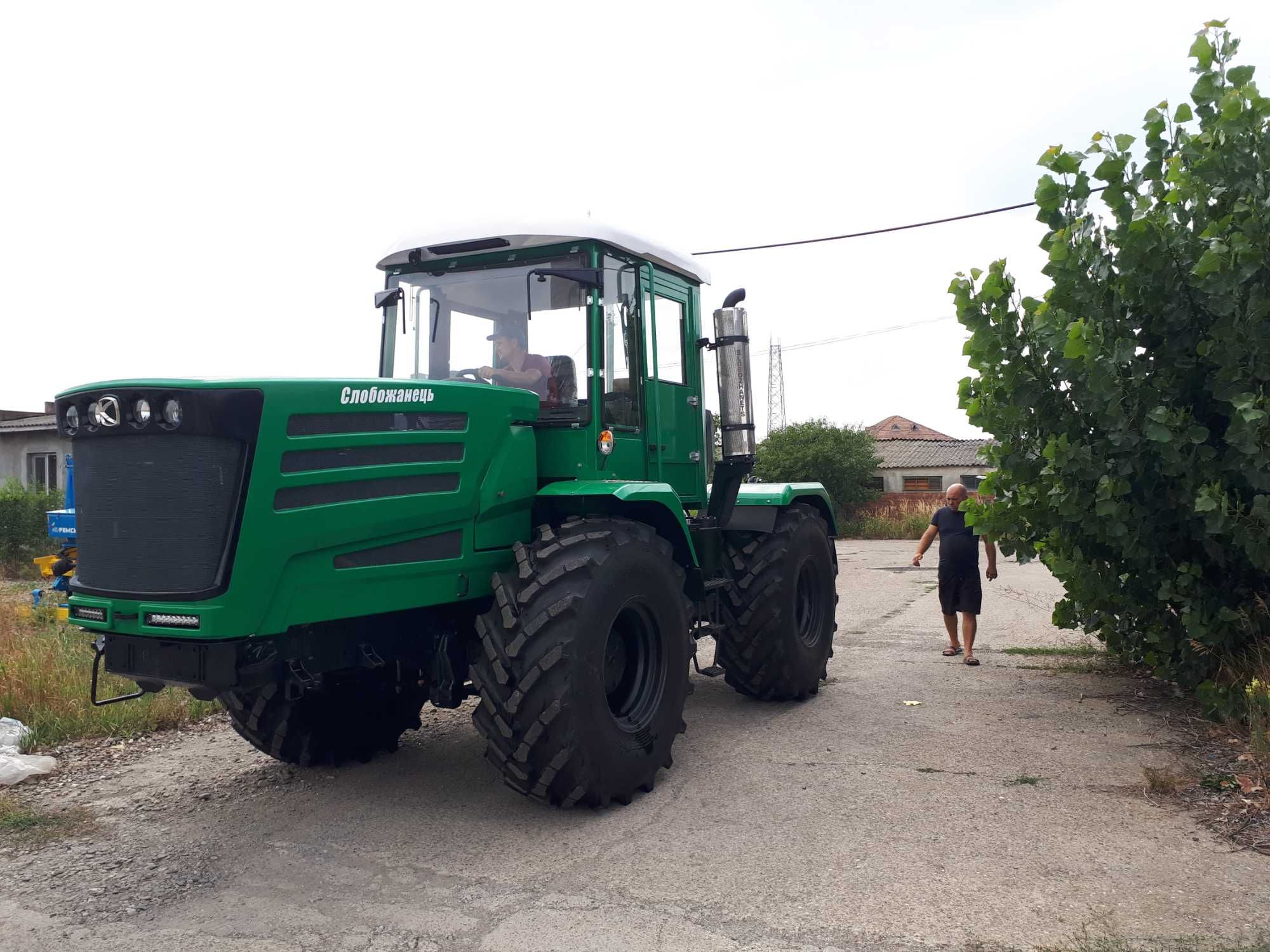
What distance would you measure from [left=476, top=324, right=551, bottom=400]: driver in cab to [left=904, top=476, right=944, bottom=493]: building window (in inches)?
1500

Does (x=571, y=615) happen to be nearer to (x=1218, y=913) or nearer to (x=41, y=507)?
(x=1218, y=913)

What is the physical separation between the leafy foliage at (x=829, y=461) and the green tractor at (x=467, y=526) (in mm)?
24886

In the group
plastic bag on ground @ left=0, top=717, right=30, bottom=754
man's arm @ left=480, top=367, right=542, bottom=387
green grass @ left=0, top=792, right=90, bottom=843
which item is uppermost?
man's arm @ left=480, top=367, right=542, bottom=387

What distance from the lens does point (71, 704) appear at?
23.1 feet

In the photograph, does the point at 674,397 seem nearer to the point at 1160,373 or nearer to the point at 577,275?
the point at 577,275

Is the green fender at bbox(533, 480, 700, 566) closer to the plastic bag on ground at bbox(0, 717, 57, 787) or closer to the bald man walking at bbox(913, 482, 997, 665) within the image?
the plastic bag on ground at bbox(0, 717, 57, 787)

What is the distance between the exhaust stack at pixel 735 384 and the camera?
6715 millimetres

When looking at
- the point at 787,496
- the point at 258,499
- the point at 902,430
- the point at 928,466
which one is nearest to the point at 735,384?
the point at 787,496

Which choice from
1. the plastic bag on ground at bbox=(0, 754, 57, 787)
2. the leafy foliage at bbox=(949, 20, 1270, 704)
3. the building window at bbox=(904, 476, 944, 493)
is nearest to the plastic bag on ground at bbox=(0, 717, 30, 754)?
the plastic bag on ground at bbox=(0, 754, 57, 787)

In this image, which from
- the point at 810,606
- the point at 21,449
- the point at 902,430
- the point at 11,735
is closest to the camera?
the point at 11,735

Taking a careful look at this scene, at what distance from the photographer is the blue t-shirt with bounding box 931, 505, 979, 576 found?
942 centimetres

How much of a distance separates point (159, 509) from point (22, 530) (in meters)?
19.9

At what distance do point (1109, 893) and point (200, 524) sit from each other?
3839 millimetres

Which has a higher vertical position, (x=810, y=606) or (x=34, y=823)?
(x=810, y=606)
